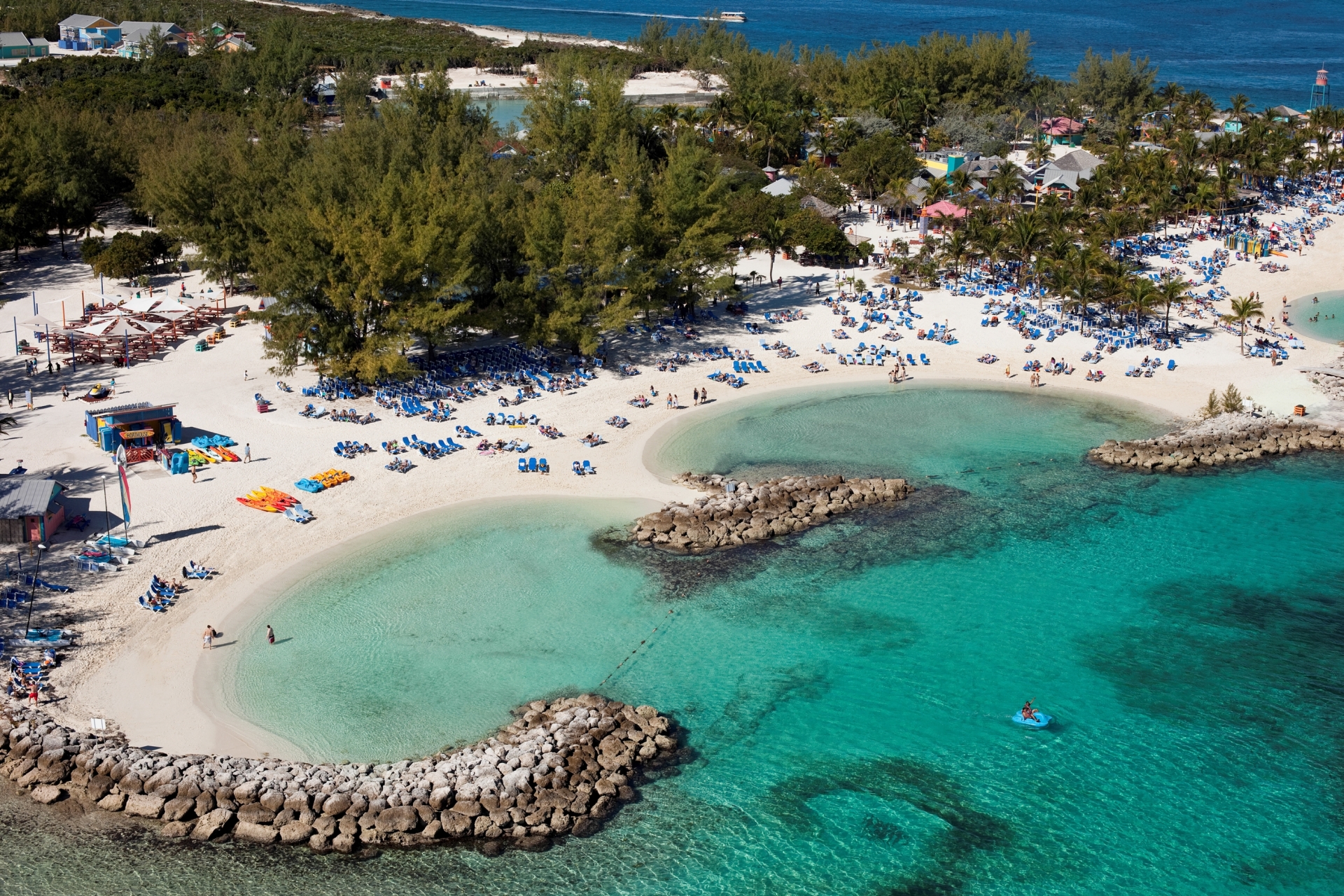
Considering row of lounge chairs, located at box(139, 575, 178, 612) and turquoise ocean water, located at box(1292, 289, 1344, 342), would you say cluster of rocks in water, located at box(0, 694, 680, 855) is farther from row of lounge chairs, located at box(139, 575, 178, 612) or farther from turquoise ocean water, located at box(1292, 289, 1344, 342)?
turquoise ocean water, located at box(1292, 289, 1344, 342)

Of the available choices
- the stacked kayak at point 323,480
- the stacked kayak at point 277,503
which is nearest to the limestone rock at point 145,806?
the stacked kayak at point 277,503

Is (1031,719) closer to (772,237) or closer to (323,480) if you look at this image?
(323,480)

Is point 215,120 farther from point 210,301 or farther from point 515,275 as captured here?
point 515,275

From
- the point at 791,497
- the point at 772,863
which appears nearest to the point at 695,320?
the point at 791,497

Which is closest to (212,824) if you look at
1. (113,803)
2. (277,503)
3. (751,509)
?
(113,803)

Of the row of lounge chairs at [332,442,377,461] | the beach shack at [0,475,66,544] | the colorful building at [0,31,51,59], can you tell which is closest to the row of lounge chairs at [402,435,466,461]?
the row of lounge chairs at [332,442,377,461]

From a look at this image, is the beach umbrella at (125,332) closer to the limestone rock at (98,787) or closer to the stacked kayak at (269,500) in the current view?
the stacked kayak at (269,500)
